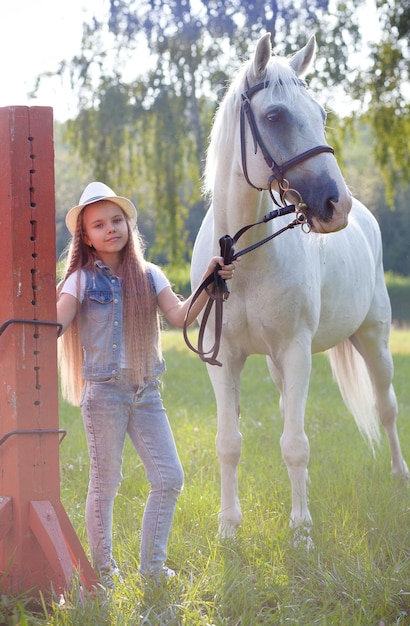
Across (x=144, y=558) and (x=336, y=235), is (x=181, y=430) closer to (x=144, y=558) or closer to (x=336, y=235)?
(x=336, y=235)

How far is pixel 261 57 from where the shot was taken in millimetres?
3744

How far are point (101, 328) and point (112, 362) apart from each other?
0.50 feet

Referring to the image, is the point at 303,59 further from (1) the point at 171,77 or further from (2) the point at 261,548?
(1) the point at 171,77

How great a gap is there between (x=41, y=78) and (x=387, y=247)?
2821 centimetres

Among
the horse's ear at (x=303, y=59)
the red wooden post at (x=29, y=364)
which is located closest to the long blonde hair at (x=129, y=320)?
the red wooden post at (x=29, y=364)

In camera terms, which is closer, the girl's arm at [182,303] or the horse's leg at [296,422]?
the girl's arm at [182,303]

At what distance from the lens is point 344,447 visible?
6.41m

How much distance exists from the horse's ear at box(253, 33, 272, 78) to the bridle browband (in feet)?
0.19

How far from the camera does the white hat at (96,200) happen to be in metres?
3.47

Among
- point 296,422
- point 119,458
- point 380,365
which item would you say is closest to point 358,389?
point 380,365

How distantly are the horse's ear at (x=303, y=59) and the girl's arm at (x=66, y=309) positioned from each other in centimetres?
161

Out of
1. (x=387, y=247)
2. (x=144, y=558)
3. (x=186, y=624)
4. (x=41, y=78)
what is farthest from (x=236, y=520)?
(x=387, y=247)

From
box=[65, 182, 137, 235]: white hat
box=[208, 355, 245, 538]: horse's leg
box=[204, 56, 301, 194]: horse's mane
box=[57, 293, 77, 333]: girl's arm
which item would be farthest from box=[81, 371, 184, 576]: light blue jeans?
box=[204, 56, 301, 194]: horse's mane

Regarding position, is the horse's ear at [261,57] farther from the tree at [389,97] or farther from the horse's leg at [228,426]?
the tree at [389,97]
